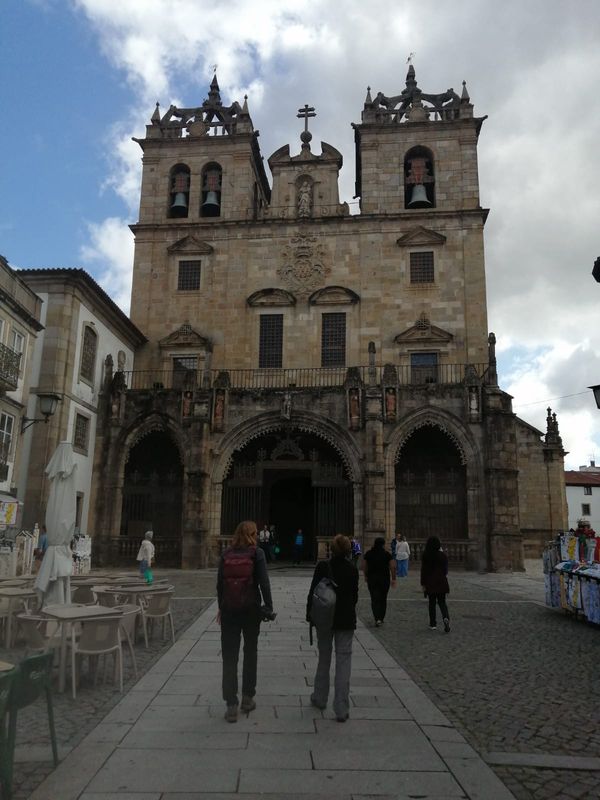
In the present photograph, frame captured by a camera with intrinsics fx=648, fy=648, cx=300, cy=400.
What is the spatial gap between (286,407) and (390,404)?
4.08 metres

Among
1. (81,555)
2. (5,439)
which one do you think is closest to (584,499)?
(81,555)

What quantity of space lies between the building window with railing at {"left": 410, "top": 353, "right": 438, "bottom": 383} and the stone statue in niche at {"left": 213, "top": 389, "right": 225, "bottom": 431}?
8496mm

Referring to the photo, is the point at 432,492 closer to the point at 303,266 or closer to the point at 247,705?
the point at 303,266

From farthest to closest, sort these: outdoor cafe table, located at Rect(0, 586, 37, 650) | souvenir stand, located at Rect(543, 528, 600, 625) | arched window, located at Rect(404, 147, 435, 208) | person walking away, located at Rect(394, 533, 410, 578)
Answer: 1. arched window, located at Rect(404, 147, 435, 208)
2. person walking away, located at Rect(394, 533, 410, 578)
3. souvenir stand, located at Rect(543, 528, 600, 625)
4. outdoor cafe table, located at Rect(0, 586, 37, 650)

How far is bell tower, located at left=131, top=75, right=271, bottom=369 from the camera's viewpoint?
31234 mm

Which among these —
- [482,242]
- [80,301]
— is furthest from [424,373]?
[80,301]

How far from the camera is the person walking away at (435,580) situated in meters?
10.8

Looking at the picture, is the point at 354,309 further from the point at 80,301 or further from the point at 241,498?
the point at 80,301

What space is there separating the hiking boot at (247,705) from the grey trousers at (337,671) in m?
0.62

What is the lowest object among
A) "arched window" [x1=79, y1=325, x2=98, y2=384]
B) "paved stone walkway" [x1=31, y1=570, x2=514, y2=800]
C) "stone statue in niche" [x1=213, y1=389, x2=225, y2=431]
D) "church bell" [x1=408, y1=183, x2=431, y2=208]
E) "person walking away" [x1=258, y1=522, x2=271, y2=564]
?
"paved stone walkway" [x1=31, y1=570, x2=514, y2=800]

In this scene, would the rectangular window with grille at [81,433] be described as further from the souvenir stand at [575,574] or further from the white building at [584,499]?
the white building at [584,499]

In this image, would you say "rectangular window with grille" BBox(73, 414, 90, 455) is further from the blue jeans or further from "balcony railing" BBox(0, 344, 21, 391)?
the blue jeans

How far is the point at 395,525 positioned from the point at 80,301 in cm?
1481

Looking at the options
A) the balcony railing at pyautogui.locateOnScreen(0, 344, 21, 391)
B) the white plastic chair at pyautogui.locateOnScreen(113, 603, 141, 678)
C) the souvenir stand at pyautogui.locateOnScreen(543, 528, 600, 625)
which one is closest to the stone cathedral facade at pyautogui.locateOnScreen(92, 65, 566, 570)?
the balcony railing at pyautogui.locateOnScreen(0, 344, 21, 391)
